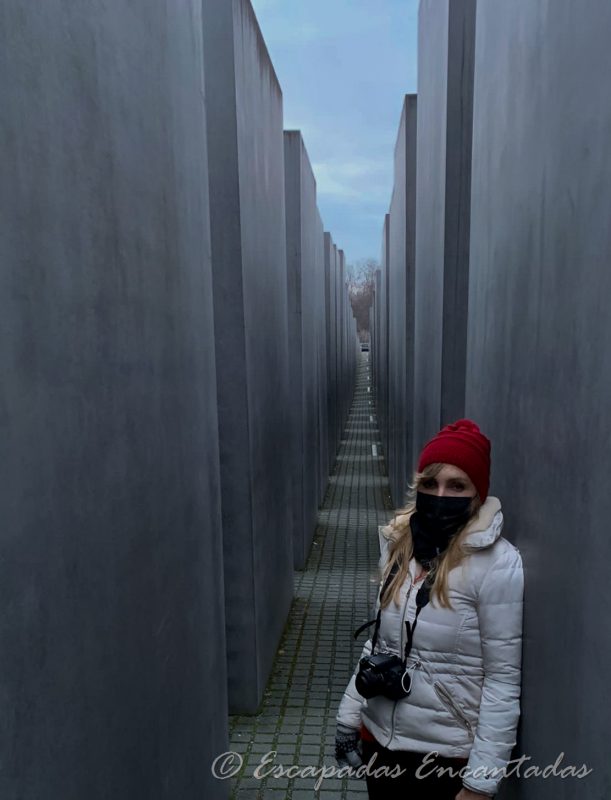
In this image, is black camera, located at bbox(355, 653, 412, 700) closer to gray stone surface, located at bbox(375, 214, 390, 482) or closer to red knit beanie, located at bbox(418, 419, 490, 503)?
red knit beanie, located at bbox(418, 419, 490, 503)

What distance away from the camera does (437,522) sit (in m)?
2.69

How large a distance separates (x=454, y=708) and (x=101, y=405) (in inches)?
66.5

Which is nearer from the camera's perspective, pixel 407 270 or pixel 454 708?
pixel 454 708

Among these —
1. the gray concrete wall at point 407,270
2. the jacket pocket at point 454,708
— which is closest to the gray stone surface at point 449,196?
the gray concrete wall at point 407,270

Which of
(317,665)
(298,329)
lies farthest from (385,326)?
(317,665)

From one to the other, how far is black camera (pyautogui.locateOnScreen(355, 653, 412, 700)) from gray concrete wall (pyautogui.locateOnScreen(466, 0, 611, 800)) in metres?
0.48

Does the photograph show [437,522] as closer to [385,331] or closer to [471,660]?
[471,660]

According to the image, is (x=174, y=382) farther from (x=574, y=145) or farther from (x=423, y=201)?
(x=423, y=201)

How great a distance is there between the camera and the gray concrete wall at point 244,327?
5.02 metres

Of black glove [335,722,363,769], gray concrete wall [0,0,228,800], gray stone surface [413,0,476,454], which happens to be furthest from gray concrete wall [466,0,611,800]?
gray stone surface [413,0,476,454]

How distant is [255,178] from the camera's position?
5793 millimetres

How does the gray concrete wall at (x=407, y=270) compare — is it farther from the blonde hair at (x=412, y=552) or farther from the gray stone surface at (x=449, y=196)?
the blonde hair at (x=412, y=552)

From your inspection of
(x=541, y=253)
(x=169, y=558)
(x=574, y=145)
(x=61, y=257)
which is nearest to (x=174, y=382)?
(x=169, y=558)

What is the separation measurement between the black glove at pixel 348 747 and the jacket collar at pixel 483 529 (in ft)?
3.24
